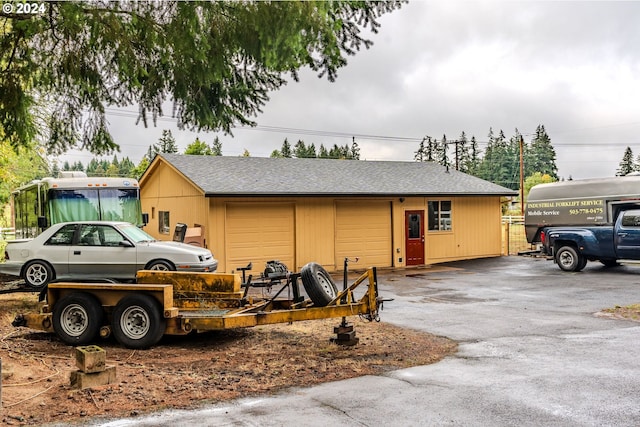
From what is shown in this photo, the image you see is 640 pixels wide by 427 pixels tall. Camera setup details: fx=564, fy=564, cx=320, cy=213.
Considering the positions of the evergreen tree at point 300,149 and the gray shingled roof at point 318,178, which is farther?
the evergreen tree at point 300,149

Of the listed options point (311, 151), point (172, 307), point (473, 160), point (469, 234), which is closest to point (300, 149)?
point (311, 151)

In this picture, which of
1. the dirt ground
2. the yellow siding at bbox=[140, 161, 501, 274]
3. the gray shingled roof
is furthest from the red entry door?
the dirt ground

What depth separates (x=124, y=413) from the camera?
5.30 metres

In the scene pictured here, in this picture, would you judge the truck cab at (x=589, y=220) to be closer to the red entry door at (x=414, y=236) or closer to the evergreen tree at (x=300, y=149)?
the red entry door at (x=414, y=236)

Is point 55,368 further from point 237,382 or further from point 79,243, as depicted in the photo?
point 79,243

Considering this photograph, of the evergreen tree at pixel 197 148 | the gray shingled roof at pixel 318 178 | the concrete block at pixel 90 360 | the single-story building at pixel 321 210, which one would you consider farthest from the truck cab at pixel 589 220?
the evergreen tree at pixel 197 148

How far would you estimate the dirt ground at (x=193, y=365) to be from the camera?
554cm

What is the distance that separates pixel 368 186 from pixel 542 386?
15067mm

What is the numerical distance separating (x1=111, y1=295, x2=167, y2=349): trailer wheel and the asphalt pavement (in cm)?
258

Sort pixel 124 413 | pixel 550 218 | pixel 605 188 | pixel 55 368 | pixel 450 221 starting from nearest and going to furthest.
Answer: pixel 124 413, pixel 55 368, pixel 605 188, pixel 550 218, pixel 450 221

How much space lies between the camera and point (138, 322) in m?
7.97

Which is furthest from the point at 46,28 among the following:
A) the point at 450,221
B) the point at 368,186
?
the point at 450,221

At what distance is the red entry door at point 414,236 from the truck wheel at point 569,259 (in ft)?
16.2

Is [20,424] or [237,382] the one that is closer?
[20,424]
